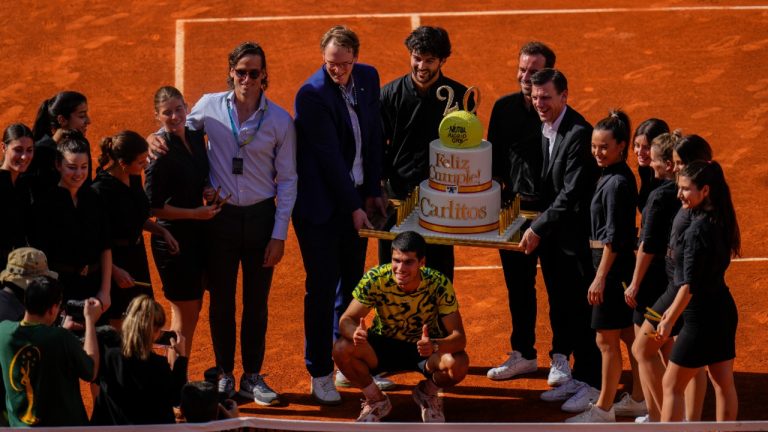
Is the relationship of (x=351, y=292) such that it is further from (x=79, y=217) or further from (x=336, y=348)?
(x=79, y=217)

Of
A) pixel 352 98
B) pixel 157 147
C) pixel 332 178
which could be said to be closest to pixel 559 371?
pixel 332 178

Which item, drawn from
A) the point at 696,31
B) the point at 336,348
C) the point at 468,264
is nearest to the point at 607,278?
the point at 336,348

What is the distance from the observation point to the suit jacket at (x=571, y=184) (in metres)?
9.96

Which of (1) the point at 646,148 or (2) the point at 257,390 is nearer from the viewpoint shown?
(1) the point at 646,148

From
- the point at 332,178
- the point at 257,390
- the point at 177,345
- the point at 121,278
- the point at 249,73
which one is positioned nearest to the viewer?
the point at 177,345

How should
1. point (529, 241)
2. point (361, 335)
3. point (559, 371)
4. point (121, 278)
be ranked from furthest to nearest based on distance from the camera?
point (559, 371), point (529, 241), point (121, 278), point (361, 335)

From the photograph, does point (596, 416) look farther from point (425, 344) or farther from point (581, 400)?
point (425, 344)

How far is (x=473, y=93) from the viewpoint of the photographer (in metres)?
10.8

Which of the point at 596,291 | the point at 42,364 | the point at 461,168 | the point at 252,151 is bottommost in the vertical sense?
the point at 42,364

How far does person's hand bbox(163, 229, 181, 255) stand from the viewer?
32.7ft

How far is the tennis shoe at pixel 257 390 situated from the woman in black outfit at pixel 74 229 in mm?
1463

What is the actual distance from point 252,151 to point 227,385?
1.81 metres

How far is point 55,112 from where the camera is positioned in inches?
401

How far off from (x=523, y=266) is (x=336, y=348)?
179 centimetres
